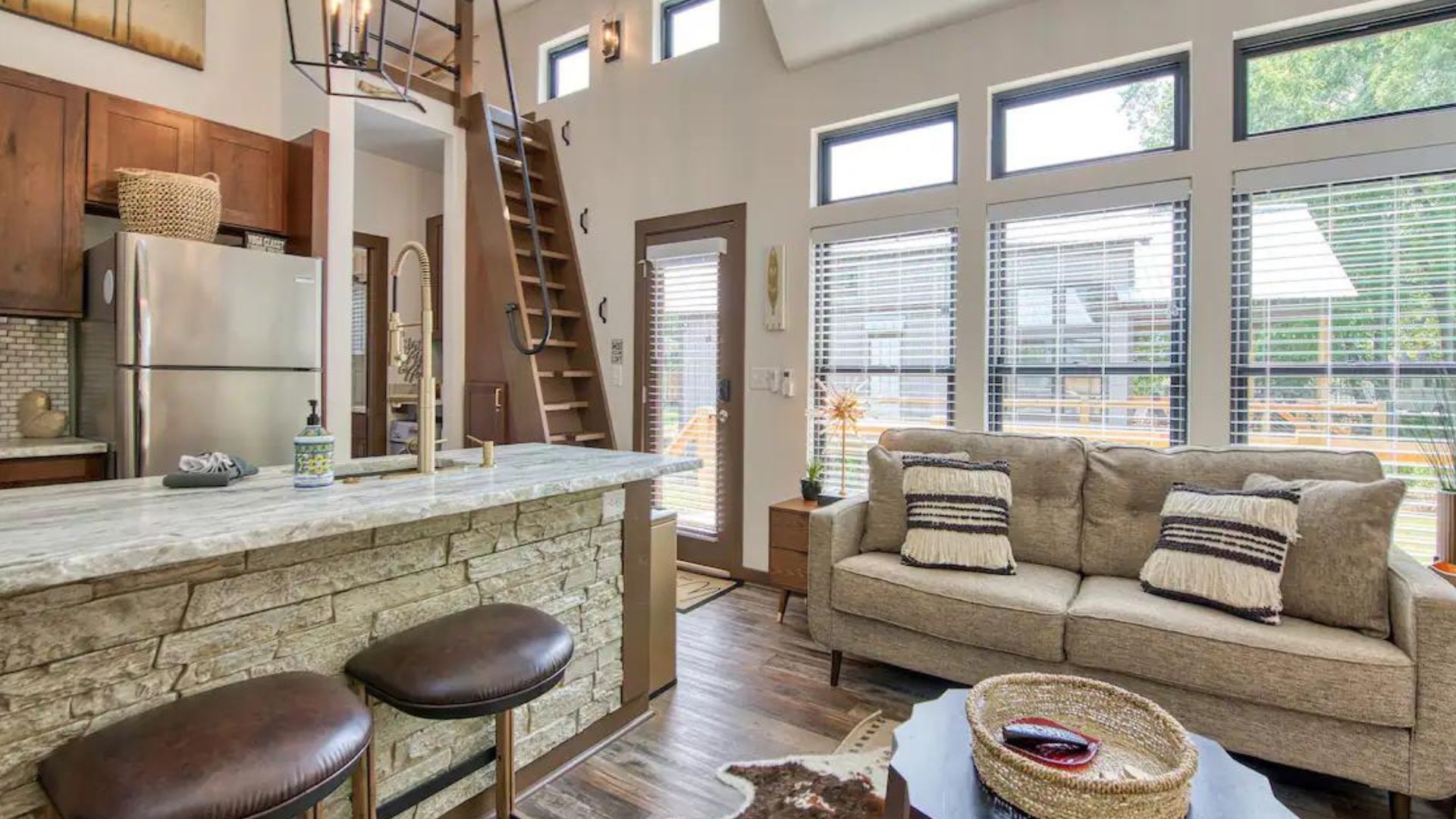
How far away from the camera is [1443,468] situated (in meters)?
2.48

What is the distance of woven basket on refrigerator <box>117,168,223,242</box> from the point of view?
303 cm

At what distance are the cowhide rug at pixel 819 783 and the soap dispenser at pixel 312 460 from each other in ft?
4.75

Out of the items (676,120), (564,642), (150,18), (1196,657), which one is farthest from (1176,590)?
(150,18)

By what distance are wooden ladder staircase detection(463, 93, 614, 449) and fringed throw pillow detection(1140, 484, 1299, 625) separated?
3.28 metres

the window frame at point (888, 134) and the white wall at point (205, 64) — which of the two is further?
the window frame at point (888, 134)

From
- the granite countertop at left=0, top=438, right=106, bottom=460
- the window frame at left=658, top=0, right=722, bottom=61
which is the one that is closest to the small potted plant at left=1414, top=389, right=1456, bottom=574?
the window frame at left=658, top=0, right=722, bottom=61

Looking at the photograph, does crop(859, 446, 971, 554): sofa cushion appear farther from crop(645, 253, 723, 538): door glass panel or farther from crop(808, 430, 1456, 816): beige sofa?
crop(645, 253, 723, 538): door glass panel

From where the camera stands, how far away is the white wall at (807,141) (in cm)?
296

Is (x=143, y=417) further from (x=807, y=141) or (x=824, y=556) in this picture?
(x=807, y=141)

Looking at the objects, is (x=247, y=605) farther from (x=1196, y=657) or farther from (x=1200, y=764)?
(x=1196, y=657)

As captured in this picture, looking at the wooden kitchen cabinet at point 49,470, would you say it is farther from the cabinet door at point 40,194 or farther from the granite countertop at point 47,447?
the cabinet door at point 40,194

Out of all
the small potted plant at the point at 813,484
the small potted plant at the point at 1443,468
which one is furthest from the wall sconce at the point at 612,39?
the small potted plant at the point at 1443,468

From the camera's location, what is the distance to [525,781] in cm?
207

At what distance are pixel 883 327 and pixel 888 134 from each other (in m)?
1.10
